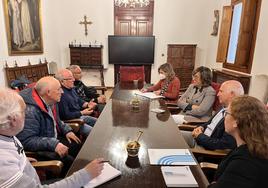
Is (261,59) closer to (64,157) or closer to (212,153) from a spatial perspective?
(212,153)

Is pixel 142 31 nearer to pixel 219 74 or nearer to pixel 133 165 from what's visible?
A: pixel 219 74

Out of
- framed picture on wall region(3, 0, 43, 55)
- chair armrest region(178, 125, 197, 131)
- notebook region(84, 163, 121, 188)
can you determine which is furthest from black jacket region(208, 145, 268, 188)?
framed picture on wall region(3, 0, 43, 55)

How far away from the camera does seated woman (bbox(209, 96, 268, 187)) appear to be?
848 millimetres

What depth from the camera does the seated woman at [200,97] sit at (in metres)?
2.45

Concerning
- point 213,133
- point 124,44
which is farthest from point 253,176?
point 124,44

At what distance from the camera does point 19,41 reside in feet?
14.6

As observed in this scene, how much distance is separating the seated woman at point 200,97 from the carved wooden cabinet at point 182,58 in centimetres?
341

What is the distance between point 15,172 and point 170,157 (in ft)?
2.72

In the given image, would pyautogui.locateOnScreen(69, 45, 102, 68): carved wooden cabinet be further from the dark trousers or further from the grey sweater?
the grey sweater

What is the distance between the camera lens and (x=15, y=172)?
84 centimetres

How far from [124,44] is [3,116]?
17.8ft

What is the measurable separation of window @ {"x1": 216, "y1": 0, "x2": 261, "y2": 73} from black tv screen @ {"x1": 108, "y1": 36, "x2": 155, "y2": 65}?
209 centimetres

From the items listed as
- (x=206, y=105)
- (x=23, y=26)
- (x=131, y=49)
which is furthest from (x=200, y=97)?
(x=23, y=26)

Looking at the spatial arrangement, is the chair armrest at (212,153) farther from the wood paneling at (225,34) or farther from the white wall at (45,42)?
the white wall at (45,42)
